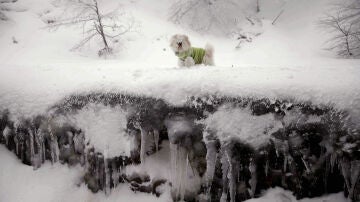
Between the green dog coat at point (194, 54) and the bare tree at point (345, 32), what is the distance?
3.53 metres

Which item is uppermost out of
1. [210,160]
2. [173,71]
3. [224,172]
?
[173,71]

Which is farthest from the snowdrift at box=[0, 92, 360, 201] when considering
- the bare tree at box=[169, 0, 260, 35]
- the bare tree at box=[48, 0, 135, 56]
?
the bare tree at box=[169, 0, 260, 35]

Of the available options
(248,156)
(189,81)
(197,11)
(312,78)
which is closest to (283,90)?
(312,78)

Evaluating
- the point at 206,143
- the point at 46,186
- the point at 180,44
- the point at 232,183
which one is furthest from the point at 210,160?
the point at 46,186

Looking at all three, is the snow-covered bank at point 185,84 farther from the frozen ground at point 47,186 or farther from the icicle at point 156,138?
the frozen ground at point 47,186

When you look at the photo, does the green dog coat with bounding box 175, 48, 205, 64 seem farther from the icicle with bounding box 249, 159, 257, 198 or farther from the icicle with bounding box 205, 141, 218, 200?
the icicle with bounding box 249, 159, 257, 198

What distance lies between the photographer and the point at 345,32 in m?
6.42

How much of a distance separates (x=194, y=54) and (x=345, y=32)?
12.9ft

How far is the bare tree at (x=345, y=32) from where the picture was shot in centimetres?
629

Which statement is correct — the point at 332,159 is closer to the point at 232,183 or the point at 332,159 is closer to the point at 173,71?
the point at 232,183

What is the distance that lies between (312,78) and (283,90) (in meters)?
0.38

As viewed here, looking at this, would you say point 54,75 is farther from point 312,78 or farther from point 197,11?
point 197,11

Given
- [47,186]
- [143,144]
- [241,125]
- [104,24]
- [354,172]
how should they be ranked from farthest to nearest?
[104,24] → [47,186] → [143,144] → [241,125] → [354,172]

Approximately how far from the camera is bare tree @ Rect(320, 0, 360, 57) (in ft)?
20.6
